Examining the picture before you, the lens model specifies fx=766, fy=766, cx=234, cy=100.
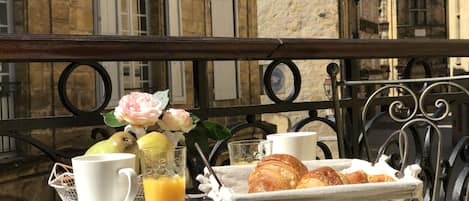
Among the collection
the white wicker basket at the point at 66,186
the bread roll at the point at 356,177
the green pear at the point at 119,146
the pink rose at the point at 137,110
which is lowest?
the white wicker basket at the point at 66,186

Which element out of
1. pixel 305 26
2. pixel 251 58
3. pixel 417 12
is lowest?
pixel 251 58

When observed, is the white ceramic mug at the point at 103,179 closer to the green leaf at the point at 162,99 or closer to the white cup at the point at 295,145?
the green leaf at the point at 162,99

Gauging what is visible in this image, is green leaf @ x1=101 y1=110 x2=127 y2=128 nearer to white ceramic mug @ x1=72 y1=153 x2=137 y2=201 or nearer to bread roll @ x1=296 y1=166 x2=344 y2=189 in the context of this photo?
white ceramic mug @ x1=72 y1=153 x2=137 y2=201

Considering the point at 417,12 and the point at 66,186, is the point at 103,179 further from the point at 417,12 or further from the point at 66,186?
the point at 417,12

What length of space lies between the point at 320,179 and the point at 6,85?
7.19m

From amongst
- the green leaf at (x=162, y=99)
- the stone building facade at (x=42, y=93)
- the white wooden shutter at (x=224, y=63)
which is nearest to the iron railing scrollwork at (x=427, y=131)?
the green leaf at (x=162, y=99)

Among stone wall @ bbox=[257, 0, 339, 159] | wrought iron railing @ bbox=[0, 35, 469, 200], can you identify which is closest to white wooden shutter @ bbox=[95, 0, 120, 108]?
stone wall @ bbox=[257, 0, 339, 159]

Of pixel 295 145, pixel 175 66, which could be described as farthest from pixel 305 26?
pixel 295 145

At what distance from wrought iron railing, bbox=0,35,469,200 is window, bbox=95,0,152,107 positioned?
6.89m

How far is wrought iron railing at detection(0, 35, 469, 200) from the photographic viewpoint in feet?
5.49

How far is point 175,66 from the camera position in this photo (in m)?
10.7

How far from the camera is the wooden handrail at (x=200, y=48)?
1639mm

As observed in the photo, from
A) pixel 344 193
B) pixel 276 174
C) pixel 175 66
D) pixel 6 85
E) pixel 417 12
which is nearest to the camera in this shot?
pixel 344 193

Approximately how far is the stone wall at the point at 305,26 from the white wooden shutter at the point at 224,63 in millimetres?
3562
